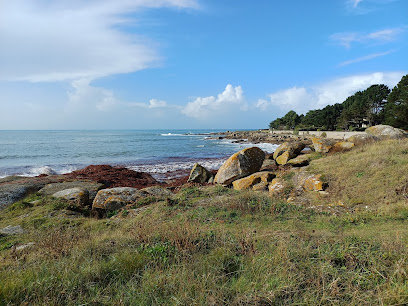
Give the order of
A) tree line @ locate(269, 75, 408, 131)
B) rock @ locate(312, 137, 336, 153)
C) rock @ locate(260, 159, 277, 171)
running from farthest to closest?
tree line @ locate(269, 75, 408, 131) → rock @ locate(260, 159, 277, 171) → rock @ locate(312, 137, 336, 153)

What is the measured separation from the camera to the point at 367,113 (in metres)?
65.2

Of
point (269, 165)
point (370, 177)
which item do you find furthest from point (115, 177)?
point (370, 177)

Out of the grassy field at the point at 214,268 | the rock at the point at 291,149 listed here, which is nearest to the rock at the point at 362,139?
the rock at the point at 291,149

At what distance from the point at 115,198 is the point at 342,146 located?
1466 centimetres

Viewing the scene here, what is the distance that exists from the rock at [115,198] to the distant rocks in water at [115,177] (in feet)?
15.6

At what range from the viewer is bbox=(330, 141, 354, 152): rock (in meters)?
15.8

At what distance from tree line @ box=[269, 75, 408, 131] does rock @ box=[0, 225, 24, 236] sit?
56.4 meters

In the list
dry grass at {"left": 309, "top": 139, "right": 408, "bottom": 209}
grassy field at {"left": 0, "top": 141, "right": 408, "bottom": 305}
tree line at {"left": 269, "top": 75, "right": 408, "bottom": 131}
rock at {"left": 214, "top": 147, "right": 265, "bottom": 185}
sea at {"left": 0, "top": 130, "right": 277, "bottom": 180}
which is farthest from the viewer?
tree line at {"left": 269, "top": 75, "right": 408, "bottom": 131}

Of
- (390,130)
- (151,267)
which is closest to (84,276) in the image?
(151,267)

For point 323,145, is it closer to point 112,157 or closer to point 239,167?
point 239,167

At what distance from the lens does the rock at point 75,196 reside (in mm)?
11070

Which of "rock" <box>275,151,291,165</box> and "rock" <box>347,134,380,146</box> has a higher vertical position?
"rock" <box>347,134,380,146</box>

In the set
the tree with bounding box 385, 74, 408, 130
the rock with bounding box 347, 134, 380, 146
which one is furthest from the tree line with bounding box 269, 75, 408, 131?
the rock with bounding box 347, 134, 380, 146

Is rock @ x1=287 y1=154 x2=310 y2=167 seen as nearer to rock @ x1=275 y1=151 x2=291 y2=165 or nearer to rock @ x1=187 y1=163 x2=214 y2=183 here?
rock @ x1=275 y1=151 x2=291 y2=165
